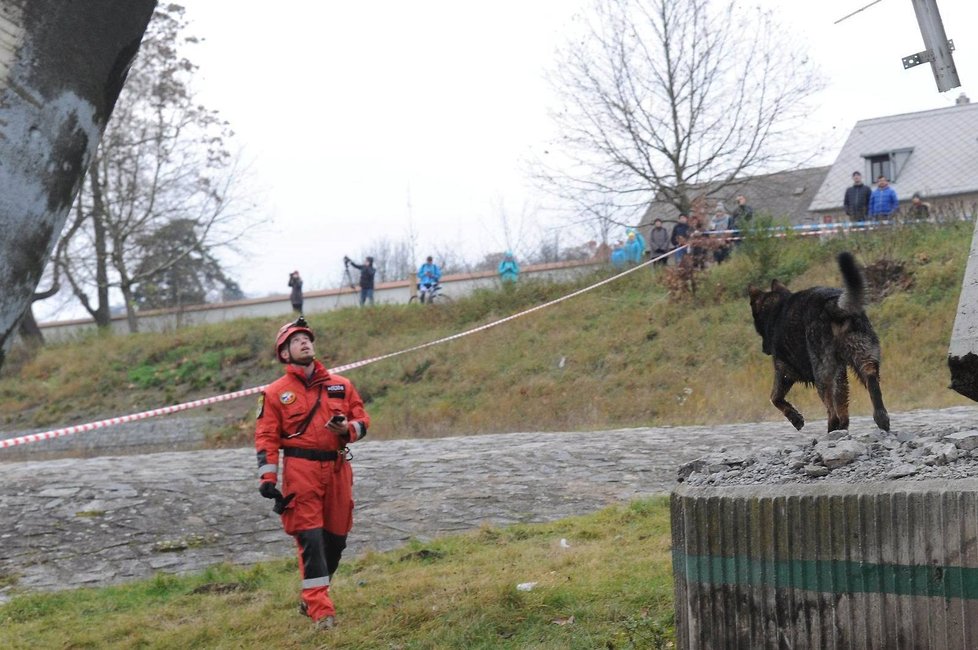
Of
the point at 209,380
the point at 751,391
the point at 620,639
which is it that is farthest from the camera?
the point at 209,380

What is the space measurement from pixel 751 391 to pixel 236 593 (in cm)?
1275

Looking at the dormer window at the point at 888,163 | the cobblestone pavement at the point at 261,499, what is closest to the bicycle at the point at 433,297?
the cobblestone pavement at the point at 261,499

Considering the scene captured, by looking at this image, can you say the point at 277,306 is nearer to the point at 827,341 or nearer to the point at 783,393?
the point at 783,393

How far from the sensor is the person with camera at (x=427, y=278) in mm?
34125

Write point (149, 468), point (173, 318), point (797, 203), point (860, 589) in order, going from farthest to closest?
point (797, 203) < point (173, 318) < point (149, 468) < point (860, 589)

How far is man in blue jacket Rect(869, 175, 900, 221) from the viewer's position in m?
24.5

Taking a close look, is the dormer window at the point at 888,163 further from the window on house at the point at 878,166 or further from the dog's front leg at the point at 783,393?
the dog's front leg at the point at 783,393

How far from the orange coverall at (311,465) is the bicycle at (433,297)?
25.3 metres

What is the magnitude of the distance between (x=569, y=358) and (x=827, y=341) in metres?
17.6

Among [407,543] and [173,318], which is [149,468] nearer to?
[407,543]

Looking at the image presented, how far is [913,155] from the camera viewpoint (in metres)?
52.4

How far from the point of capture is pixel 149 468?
42.4 ft

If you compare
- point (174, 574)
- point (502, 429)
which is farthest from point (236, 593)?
point (502, 429)

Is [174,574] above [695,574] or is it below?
below
